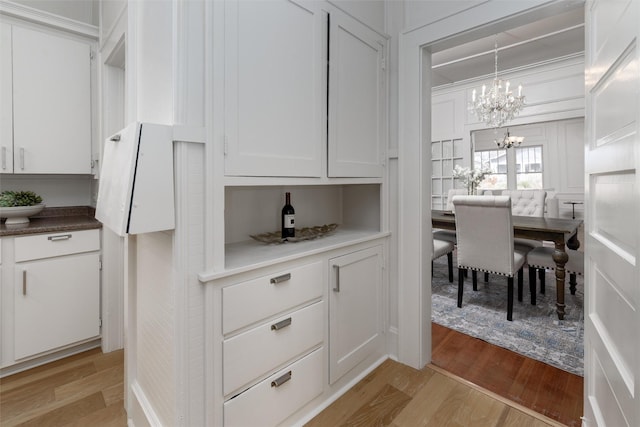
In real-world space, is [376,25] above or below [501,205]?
above

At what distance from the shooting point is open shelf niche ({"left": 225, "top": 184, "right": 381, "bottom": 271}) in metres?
1.55

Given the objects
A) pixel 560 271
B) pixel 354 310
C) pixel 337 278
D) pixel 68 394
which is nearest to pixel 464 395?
pixel 354 310

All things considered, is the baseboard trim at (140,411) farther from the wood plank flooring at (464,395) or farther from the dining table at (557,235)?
the dining table at (557,235)

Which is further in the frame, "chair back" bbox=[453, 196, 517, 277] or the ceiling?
the ceiling

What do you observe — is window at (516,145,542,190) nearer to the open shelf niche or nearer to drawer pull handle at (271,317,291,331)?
the open shelf niche

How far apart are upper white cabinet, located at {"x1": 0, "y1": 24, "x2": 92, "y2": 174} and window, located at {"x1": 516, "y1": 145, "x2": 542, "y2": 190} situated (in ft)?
21.8

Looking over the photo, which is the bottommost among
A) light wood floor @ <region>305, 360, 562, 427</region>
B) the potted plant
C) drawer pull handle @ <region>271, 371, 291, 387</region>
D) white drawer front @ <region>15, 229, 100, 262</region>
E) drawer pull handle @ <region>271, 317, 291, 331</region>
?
light wood floor @ <region>305, 360, 562, 427</region>

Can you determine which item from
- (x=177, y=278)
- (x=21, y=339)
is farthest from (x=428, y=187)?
(x=21, y=339)

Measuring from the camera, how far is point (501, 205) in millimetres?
2623

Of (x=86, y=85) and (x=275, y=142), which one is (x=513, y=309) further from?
(x=86, y=85)

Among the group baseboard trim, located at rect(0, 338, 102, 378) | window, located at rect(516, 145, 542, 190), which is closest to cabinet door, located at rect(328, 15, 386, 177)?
baseboard trim, located at rect(0, 338, 102, 378)

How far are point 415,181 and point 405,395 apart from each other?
124 cm

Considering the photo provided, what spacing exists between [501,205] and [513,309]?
102 centimetres

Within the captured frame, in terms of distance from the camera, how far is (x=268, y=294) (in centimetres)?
139
